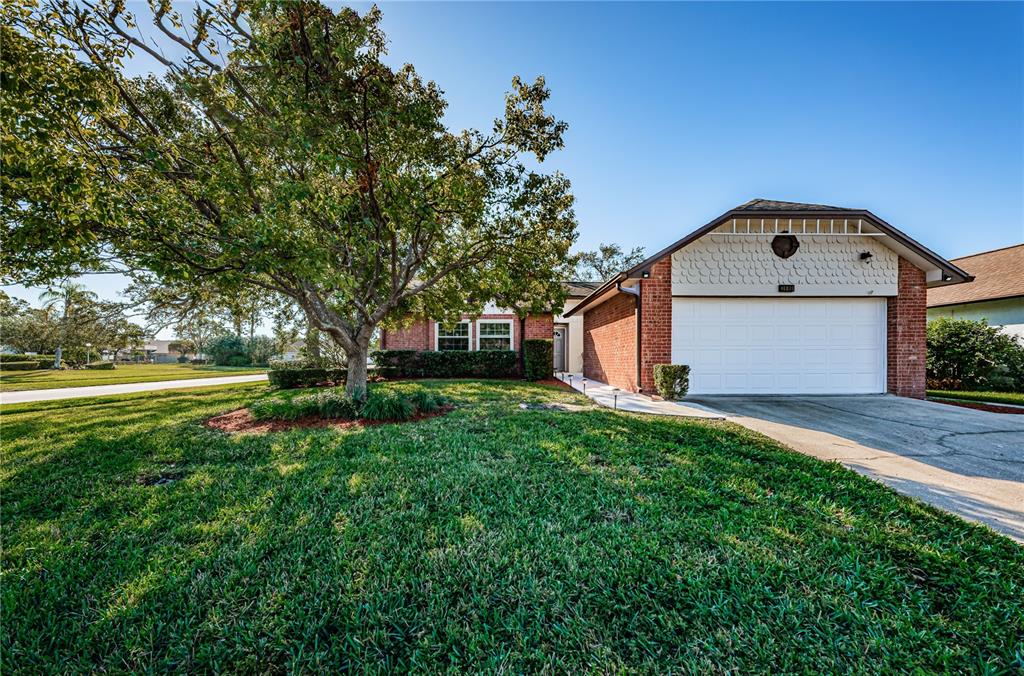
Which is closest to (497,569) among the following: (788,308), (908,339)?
(788,308)

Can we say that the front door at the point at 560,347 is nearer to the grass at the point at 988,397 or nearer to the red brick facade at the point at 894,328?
the red brick facade at the point at 894,328

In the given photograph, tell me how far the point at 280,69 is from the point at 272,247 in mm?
2429

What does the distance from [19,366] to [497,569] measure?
35772 mm

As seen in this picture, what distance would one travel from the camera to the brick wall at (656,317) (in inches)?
346

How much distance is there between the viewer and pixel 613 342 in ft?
38.6

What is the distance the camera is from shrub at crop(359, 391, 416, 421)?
6.35 metres

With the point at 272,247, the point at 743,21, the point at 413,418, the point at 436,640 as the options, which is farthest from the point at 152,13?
the point at 743,21

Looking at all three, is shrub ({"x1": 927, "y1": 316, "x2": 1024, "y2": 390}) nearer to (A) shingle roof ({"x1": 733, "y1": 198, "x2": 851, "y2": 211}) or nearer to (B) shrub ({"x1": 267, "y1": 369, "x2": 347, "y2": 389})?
(A) shingle roof ({"x1": 733, "y1": 198, "x2": 851, "y2": 211})

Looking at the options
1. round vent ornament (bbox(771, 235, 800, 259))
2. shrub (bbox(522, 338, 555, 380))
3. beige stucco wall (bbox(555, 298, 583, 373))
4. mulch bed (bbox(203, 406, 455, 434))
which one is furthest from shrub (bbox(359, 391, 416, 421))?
beige stucco wall (bbox(555, 298, 583, 373))

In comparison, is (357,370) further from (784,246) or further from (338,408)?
(784,246)

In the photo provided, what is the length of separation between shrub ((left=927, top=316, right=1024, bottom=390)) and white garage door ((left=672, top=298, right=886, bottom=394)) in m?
4.87

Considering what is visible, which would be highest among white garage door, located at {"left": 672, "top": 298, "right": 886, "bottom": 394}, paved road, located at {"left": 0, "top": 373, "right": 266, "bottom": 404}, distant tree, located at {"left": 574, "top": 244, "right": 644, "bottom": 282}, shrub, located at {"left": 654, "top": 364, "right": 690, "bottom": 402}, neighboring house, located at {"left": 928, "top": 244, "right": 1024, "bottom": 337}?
distant tree, located at {"left": 574, "top": 244, "right": 644, "bottom": 282}

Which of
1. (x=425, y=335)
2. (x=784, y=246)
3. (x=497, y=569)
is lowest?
(x=497, y=569)

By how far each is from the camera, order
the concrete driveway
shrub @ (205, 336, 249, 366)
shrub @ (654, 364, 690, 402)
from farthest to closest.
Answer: shrub @ (205, 336, 249, 366) → shrub @ (654, 364, 690, 402) → the concrete driveway
